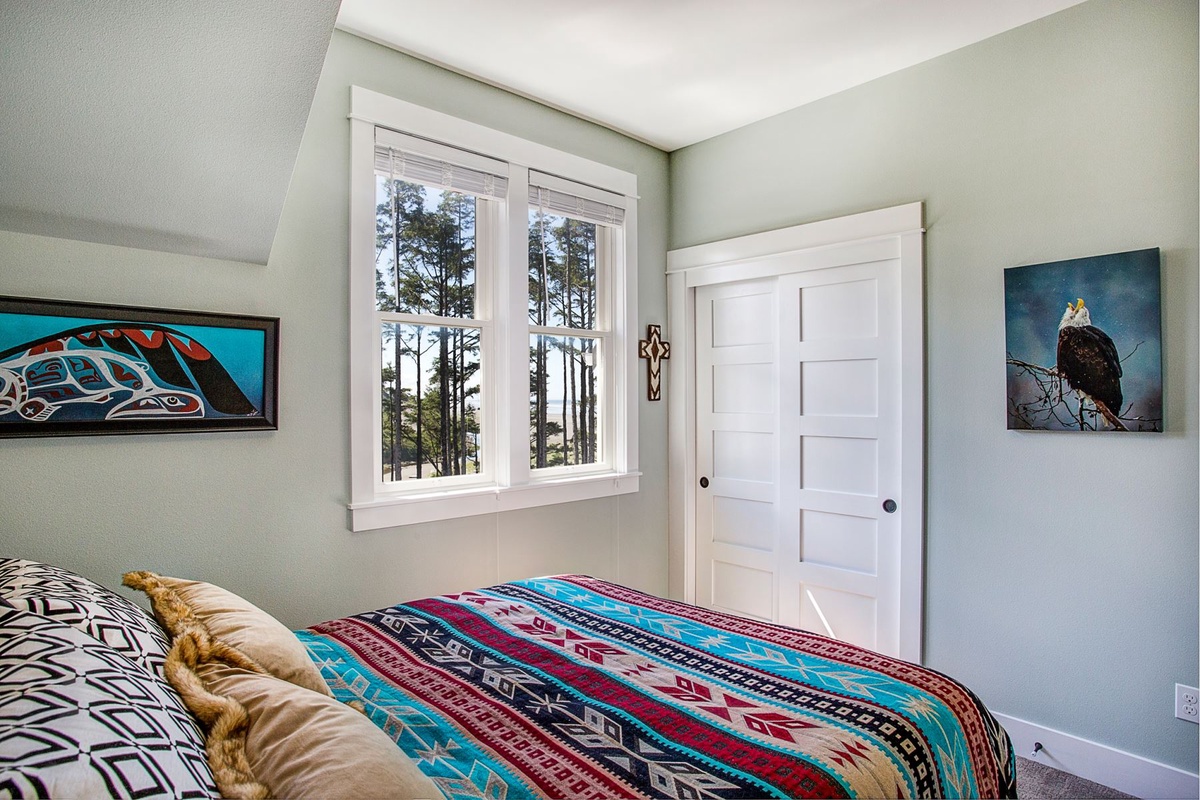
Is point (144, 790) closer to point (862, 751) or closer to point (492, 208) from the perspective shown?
point (862, 751)

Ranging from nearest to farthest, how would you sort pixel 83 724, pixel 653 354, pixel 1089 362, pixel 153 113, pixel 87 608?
1. pixel 83 724
2. pixel 87 608
3. pixel 153 113
4. pixel 1089 362
5. pixel 653 354

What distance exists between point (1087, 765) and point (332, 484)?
3005mm

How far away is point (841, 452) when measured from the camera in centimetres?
314

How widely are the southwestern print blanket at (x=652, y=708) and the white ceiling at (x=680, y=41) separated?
2.14 metres

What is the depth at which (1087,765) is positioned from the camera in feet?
7.93

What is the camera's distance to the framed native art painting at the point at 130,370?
1.88 m

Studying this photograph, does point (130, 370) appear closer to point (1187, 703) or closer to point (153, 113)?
point (153, 113)

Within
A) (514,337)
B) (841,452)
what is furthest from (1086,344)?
(514,337)

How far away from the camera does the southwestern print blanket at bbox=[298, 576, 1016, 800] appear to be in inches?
46.6

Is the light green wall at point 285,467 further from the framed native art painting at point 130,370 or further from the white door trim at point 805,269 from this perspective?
the white door trim at point 805,269

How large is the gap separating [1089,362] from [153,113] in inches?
122

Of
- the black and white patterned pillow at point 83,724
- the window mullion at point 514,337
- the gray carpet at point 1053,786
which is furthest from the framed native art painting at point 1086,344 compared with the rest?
the black and white patterned pillow at point 83,724

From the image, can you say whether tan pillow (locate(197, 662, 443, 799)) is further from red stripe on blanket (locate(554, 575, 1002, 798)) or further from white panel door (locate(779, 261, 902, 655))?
white panel door (locate(779, 261, 902, 655))

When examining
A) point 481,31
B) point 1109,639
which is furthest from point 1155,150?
point 481,31
